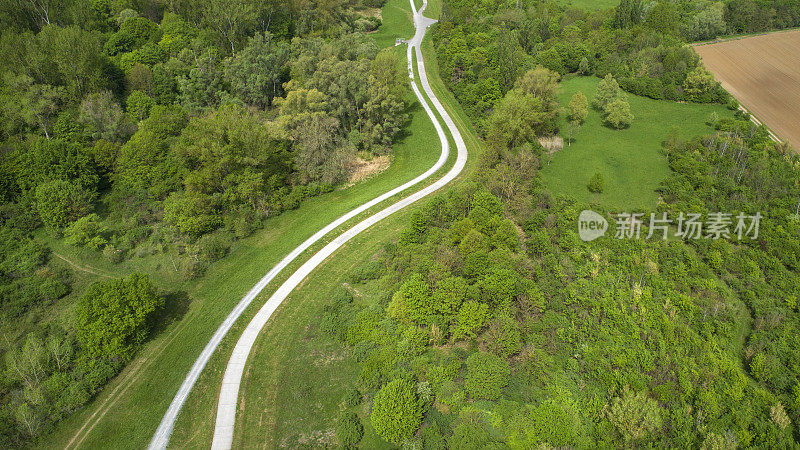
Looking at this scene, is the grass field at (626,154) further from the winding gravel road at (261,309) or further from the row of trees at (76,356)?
the row of trees at (76,356)

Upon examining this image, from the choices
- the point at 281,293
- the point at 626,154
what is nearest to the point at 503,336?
the point at 281,293

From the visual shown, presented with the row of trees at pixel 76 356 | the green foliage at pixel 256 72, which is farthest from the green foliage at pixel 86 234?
the green foliage at pixel 256 72

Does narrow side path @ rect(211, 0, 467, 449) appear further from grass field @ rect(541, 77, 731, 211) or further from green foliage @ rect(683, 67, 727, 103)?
green foliage @ rect(683, 67, 727, 103)

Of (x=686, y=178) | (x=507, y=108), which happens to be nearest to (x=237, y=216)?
(x=507, y=108)

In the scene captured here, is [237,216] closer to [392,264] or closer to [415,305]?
[392,264]

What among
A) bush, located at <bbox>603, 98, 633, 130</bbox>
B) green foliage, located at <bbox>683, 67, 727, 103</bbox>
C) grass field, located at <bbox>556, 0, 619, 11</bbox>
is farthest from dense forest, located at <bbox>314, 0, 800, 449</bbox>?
grass field, located at <bbox>556, 0, 619, 11</bbox>

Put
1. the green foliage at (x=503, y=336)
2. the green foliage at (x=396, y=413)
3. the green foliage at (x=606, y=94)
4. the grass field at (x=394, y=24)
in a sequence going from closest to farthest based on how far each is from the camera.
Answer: the green foliage at (x=396, y=413) < the green foliage at (x=503, y=336) < the green foliage at (x=606, y=94) < the grass field at (x=394, y=24)
